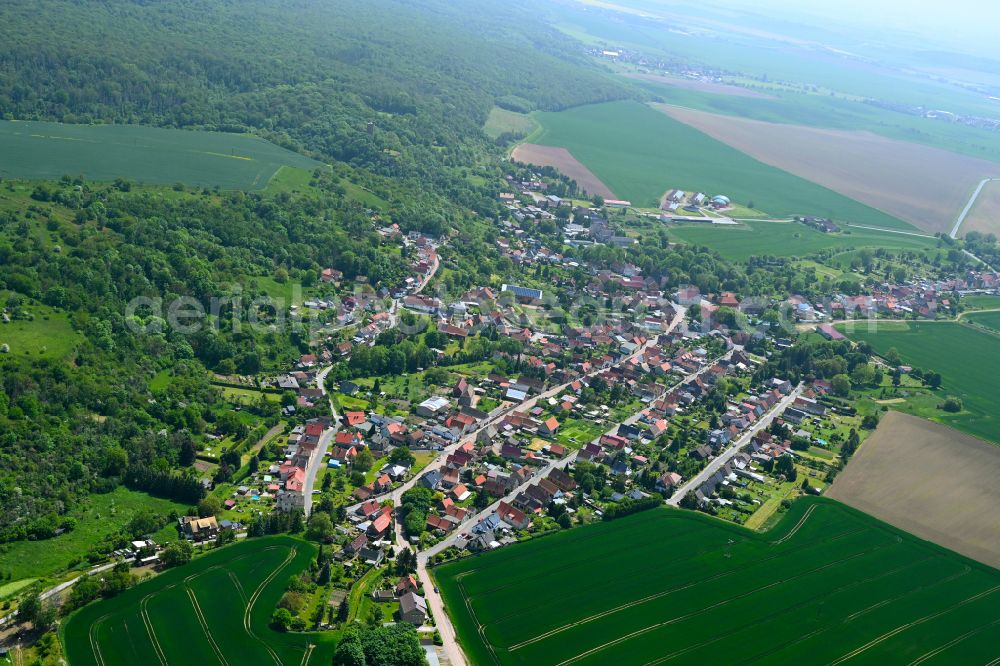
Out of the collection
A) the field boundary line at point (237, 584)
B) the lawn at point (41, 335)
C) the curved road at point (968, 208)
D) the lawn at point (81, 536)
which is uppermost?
the curved road at point (968, 208)

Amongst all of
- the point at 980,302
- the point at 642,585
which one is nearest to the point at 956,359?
the point at 980,302

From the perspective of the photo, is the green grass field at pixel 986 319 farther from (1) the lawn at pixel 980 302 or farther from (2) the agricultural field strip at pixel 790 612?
(2) the agricultural field strip at pixel 790 612

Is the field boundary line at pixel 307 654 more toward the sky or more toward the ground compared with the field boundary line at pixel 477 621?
more toward the ground

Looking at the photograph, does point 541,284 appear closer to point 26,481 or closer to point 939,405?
point 939,405

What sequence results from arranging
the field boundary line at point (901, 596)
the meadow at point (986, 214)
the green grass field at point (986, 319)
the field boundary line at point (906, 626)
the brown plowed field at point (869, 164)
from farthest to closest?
1. the brown plowed field at point (869, 164)
2. the meadow at point (986, 214)
3. the green grass field at point (986, 319)
4. the field boundary line at point (901, 596)
5. the field boundary line at point (906, 626)

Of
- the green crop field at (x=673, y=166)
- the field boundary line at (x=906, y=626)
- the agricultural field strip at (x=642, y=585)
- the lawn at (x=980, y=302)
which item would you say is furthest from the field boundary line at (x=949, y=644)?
the green crop field at (x=673, y=166)

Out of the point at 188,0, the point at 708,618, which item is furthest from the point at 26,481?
the point at 188,0

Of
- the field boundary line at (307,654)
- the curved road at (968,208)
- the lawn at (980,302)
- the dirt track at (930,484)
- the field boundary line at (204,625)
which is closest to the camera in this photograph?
the field boundary line at (307,654)
